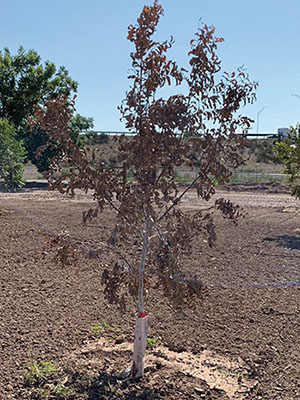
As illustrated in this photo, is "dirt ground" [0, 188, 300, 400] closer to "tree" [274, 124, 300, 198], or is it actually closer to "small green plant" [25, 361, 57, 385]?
"small green plant" [25, 361, 57, 385]

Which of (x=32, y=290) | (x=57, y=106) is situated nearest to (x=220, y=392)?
(x=57, y=106)

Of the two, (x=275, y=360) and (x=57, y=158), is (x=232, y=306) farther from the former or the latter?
(x=57, y=158)

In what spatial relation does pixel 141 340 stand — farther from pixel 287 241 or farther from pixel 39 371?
pixel 287 241

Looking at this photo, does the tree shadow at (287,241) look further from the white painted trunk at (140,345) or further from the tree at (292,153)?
the white painted trunk at (140,345)

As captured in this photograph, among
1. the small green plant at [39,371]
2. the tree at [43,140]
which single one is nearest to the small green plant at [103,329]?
the small green plant at [39,371]

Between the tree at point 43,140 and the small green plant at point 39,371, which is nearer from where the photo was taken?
the small green plant at point 39,371

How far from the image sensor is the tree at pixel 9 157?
11203 mm

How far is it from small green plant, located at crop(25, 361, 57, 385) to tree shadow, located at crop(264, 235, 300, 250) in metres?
6.58

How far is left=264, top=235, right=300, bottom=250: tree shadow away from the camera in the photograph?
1060cm

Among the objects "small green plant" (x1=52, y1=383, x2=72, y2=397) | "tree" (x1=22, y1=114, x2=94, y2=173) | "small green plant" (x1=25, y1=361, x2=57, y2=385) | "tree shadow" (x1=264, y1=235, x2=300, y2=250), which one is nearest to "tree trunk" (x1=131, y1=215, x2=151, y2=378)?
"small green plant" (x1=52, y1=383, x2=72, y2=397)

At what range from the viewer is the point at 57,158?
4.53m

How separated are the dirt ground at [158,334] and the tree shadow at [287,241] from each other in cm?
105

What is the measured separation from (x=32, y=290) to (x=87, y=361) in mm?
2314

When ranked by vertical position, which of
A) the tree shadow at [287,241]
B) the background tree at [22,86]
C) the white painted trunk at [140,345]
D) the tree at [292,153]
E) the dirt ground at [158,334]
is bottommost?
the tree shadow at [287,241]
